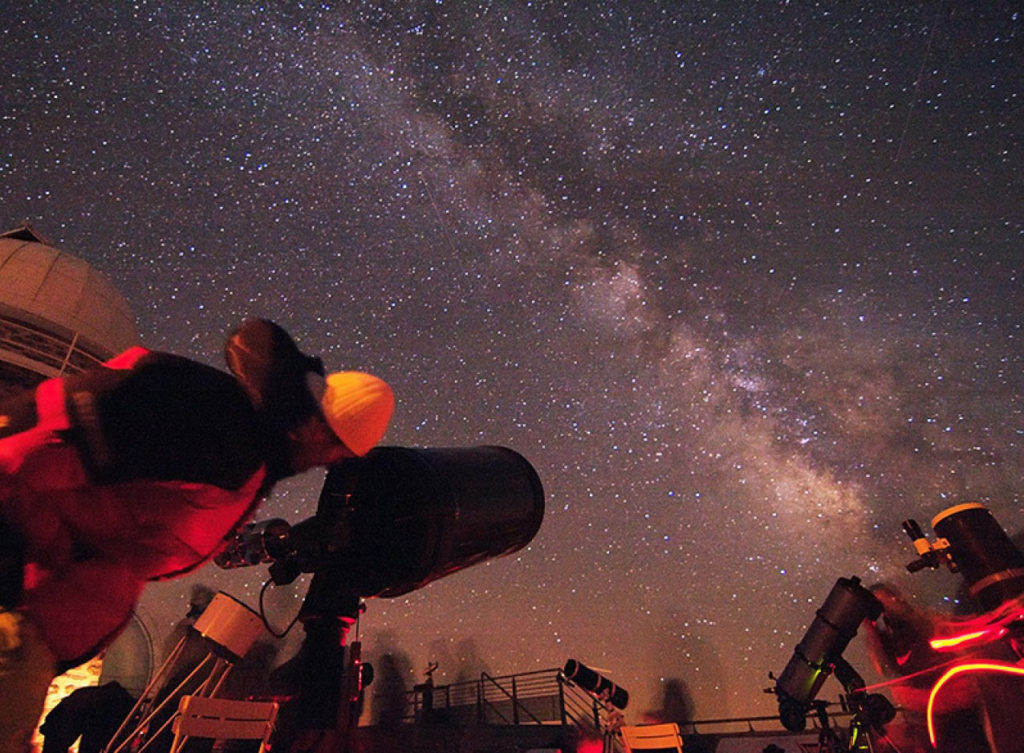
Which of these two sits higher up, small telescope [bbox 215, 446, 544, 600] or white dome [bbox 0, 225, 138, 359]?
white dome [bbox 0, 225, 138, 359]

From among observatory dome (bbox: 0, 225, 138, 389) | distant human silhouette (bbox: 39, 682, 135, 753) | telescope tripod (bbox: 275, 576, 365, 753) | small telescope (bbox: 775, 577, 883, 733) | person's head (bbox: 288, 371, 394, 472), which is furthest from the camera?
observatory dome (bbox: 0, 225, 138, 389)

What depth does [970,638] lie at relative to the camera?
4.12m

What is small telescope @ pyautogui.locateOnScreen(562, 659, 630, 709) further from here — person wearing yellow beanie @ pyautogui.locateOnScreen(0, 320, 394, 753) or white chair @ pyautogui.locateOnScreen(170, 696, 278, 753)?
person wearing yellow beanie @ pyautogui.locateOnScreen(0, 320, 394, 753)

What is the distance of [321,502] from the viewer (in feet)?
7.23

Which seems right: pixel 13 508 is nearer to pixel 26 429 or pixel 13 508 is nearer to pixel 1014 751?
pixel 26 429

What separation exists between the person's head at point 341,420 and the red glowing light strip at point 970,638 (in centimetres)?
471

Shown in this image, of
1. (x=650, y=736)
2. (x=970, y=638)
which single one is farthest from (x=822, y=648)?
(x=650, y=736)

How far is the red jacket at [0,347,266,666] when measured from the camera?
1008 millimetres

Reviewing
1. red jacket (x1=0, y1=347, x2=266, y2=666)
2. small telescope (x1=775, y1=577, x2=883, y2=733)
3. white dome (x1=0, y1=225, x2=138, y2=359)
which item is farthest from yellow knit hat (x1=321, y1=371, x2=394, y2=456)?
white dome (x1=0, y1=225, x2=138, y2=359)

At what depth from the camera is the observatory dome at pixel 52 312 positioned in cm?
1202

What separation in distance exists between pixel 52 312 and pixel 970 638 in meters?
16.9

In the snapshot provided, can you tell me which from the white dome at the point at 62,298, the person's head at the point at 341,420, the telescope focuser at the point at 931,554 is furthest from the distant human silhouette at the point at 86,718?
the white dome at the point at 62,298

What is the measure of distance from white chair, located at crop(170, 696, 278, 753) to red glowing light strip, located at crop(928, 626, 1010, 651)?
15.9 feet

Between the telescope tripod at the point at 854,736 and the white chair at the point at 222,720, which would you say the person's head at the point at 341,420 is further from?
the telescope tripod at the point at 854,736
